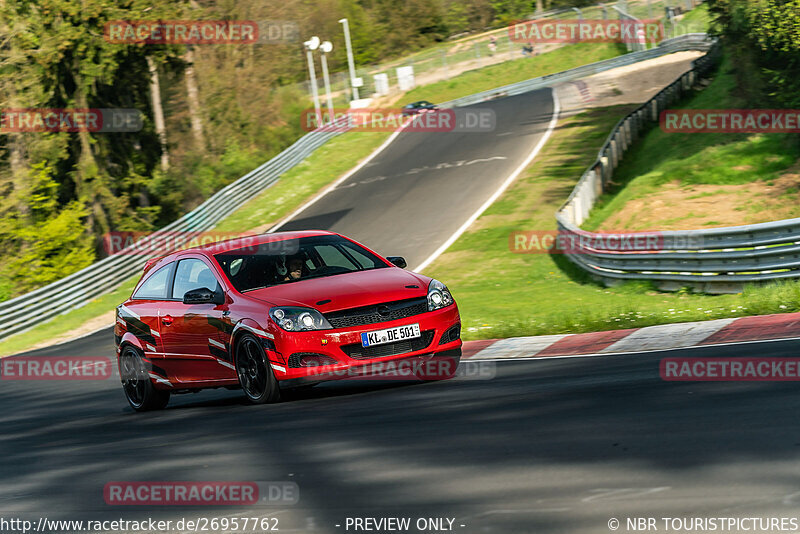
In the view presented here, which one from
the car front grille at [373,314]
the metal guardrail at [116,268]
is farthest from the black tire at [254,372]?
the metal guardrail at [116,268]

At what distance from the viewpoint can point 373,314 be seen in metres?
8.72

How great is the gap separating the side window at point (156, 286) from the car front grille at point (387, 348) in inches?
109

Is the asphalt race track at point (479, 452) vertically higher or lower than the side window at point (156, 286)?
lower

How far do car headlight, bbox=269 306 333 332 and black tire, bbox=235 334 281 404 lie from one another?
333 mm

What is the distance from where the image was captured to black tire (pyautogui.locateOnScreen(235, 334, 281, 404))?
8859 mm

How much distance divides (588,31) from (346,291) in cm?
5966

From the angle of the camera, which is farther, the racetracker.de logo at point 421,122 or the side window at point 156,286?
the racetracker.de logo at point 421,122

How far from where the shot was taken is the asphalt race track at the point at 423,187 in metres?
28.4

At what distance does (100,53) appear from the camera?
3738 cm

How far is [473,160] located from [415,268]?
12.8 meters

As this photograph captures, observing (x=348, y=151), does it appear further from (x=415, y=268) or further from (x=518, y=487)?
(x=518, y=487)

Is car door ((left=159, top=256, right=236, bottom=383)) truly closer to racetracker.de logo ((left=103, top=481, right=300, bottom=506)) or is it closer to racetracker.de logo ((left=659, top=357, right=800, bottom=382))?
racetracker.de logo ((left=103, top=481, right=300, bottom=506))

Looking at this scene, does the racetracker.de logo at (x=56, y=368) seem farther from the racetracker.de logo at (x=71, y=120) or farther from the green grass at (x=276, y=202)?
the racetracker.de logo at (x=71, y=120)

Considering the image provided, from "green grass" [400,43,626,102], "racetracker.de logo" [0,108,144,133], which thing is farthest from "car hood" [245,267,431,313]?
"green grass" [400,43,626,102]
